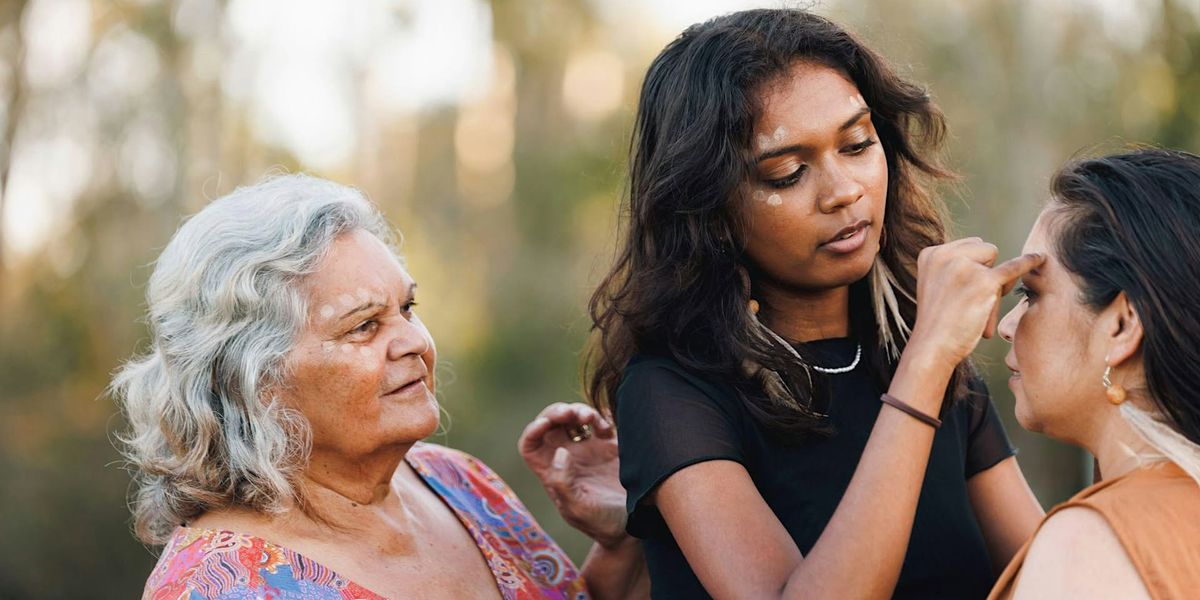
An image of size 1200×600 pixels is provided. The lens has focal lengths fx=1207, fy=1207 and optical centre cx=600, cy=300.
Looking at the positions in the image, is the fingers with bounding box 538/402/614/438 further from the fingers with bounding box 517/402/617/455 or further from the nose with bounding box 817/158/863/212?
the nose with bounding box 817/158/863/212

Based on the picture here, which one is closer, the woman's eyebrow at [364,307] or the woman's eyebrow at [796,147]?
the woman's eyebrow at [796,147]

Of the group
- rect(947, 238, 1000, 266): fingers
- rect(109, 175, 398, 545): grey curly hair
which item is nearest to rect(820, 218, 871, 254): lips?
rect(947, 238, 1000, 266): fingers

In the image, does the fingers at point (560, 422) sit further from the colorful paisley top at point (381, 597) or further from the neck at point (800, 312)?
the neck at point (800, 312)

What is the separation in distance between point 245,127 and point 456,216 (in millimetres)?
2618

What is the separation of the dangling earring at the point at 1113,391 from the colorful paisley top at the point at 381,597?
141 cm

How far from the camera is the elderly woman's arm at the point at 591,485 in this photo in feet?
9.78

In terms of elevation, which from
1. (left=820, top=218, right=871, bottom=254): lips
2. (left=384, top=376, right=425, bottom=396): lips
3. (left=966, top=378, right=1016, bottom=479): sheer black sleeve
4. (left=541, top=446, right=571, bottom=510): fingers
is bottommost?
(left=541, top=446, right=571, bottom=510): fingers

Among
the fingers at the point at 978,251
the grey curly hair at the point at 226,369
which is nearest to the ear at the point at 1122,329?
the fingers at the point at 978,251

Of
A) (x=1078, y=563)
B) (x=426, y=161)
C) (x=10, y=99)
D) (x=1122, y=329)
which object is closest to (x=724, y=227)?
(x=1122, y=329)

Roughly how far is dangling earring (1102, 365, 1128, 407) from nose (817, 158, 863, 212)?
58 centimetres

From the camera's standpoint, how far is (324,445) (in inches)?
103

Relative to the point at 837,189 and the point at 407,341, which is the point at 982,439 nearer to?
the point at 837,189

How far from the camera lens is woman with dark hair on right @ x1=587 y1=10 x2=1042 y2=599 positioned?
215 cm

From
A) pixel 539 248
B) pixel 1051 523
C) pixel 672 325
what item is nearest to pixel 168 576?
pixel 672 325
